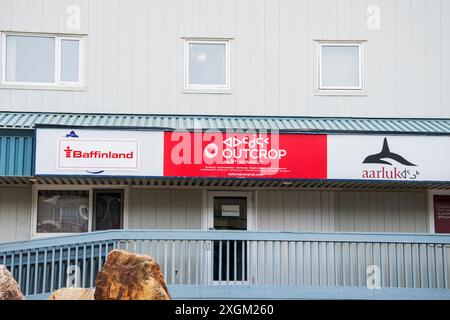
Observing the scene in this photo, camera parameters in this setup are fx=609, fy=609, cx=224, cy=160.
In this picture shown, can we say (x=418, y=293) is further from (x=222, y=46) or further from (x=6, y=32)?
(x=6, y=32)

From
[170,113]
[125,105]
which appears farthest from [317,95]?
[125,105]

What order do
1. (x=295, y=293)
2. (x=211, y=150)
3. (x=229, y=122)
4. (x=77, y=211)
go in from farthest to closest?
(x=77, y=211) → (x=229, y=122) → (x=211, y=150) → (x=295, y=293)

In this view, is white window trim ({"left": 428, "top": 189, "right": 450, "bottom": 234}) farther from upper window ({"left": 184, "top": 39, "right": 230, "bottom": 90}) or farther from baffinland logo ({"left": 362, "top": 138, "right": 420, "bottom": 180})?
upper window ({"left": 184, "top": 39, "right": 230, "bottom": 90})

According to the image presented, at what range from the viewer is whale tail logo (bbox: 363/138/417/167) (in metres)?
11.0

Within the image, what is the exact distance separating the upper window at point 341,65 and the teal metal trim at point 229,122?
0.79 m

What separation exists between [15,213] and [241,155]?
4.69m

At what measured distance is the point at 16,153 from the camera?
1071cm

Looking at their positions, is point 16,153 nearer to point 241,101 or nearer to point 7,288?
point 7,288

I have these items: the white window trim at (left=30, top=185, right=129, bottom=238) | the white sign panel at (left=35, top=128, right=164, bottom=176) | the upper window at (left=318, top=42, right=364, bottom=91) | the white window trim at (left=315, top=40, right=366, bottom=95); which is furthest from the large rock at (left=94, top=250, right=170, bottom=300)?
the upper window at (left=318, top=42, right=364, bottom=91)

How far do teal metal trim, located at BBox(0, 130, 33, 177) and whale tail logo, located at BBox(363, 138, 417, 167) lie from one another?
5.98 meters

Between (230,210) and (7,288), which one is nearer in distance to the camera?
(7,288)

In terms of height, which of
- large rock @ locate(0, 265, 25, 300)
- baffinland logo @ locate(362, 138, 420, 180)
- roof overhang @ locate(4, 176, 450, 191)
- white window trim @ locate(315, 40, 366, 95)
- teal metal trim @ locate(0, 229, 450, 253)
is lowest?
large rock @ locate(0, 265, 25, 300)

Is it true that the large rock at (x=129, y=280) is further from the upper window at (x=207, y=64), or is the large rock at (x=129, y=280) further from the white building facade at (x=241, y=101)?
the upper window at (x=207, y=64)

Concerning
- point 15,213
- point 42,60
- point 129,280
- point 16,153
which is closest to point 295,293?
point 129,280
